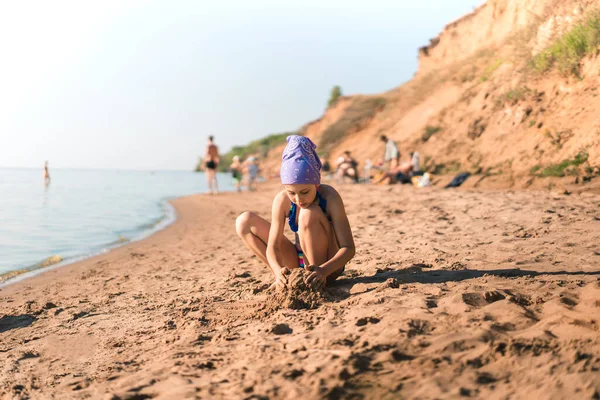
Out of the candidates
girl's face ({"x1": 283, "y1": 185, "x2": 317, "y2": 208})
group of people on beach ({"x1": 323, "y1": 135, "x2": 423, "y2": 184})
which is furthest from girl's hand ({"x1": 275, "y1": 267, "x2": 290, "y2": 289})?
group of people on beach ({"x1": 323, "y1": 135, "x2": 423, "y2": 184})

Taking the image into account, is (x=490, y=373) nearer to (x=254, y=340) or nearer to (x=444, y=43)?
(x=254, y=340)

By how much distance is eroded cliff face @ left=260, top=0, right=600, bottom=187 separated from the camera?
9.40 meters

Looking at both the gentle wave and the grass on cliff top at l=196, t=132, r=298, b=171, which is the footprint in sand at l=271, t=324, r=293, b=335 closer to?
the gentle wave

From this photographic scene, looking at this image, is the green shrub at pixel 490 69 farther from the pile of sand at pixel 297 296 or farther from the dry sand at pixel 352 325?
the pile of sand at pixel 297 296

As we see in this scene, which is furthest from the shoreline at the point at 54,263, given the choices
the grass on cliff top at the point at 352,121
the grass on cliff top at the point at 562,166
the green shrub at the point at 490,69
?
the grass on cliff top at the point at 352,121

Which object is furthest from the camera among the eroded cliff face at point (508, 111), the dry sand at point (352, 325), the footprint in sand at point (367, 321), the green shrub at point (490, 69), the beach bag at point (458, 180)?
the green shrub at point (490, 69)

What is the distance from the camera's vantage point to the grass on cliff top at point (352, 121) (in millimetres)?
27875

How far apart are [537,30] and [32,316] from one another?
12.2 metres

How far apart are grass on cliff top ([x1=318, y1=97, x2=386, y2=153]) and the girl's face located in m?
24.5

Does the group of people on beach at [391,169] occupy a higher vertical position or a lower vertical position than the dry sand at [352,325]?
higher

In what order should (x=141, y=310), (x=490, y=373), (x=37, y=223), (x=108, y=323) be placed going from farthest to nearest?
1. (x=37, y=223)
2. (x=141, y=310)
3. (x=108, y=323)
4. (x=490, y=373)

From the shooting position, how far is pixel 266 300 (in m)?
3.43

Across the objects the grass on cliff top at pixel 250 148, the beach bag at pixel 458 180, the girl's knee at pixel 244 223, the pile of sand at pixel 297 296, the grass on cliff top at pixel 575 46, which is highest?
the grass on cliff top at pixel 250 148

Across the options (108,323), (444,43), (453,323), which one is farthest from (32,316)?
(444,43)
